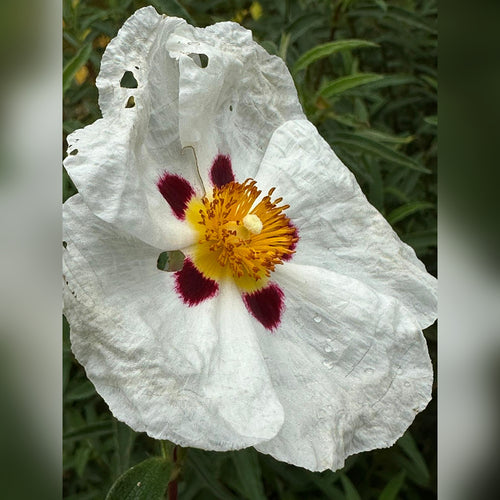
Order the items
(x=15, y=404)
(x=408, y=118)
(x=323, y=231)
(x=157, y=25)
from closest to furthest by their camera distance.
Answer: (x=15, y=404) < (x=157, y=25) < (x=323, y=231) < (x=408, y=118)

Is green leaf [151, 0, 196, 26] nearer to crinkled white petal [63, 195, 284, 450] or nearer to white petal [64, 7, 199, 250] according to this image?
white petal [64, 7, 199, 250]

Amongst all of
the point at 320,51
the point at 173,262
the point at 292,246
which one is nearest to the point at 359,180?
the point at 320,51

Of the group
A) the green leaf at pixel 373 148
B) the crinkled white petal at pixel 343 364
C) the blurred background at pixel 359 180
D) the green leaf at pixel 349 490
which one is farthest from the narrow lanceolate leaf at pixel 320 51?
the green leaf at pixel 349 490

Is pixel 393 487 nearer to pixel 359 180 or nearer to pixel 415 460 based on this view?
pixel 415 460

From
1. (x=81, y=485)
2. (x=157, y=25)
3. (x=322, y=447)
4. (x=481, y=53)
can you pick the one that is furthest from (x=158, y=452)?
(x=481, y=53)

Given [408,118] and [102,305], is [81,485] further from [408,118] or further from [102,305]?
[408,118]

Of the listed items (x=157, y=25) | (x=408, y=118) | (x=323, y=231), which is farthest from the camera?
(x=408, y=118)

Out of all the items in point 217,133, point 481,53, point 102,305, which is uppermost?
point 481,53
